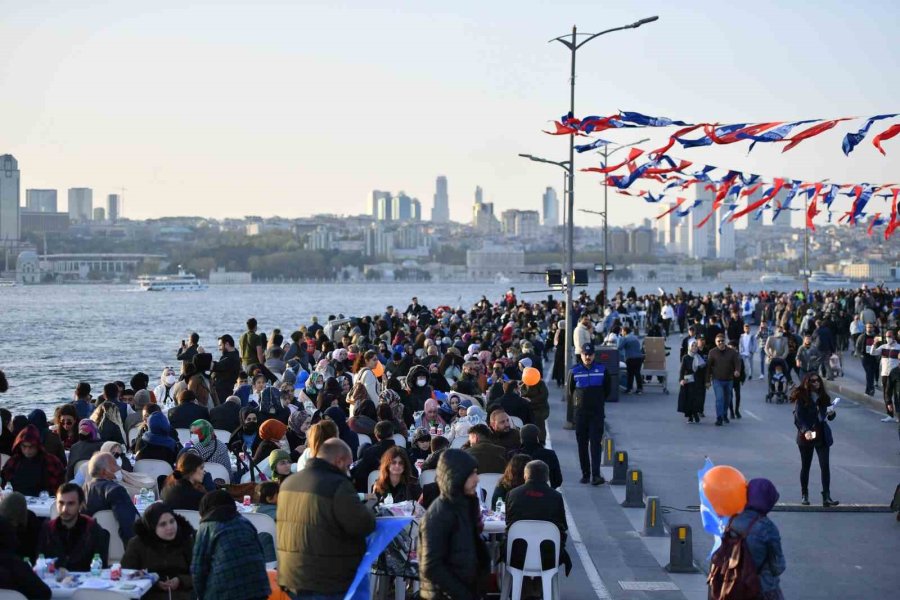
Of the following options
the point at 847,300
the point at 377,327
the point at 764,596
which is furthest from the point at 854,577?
the point at 847,300

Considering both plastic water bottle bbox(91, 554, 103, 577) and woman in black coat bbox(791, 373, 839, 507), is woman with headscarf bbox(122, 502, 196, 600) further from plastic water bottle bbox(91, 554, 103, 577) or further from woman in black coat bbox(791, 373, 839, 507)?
woman in black coat bbox(791, 373, 839, 507)

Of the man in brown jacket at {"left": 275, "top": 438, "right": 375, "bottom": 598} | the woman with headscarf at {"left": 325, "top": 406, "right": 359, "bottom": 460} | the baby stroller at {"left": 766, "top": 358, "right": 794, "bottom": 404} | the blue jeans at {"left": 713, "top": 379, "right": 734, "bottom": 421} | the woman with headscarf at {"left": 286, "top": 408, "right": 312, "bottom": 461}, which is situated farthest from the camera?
the baby stroller at {"left": 766, "top": 358, "right": 794, "bottom": 404}

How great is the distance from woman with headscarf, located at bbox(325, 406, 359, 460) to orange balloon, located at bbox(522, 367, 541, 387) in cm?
363

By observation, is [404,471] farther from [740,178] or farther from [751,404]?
[751,404]

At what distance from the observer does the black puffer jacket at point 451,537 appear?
273 inches

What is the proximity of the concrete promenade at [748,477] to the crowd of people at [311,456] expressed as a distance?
73 centimetres

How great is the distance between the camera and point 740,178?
17641 mm

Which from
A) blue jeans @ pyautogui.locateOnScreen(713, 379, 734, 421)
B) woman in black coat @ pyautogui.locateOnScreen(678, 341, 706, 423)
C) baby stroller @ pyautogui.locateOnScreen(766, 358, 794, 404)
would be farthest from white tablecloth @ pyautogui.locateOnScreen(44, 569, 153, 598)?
baby stroller @ pyautogui.locateOnScreen(766, 358, 794, 404)

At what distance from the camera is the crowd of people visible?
7000mm

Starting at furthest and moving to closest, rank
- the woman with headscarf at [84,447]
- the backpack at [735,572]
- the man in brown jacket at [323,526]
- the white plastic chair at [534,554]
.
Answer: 1. the woman with headscarf at [84,447]
2. the white plastic chair at [534,554]
3. the backpack at [735,572]
4. the man in brown jacket at [323,526]

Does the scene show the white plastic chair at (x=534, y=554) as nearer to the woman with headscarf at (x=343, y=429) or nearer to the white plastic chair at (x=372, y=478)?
the white plastic chair at (x=372, y=478)

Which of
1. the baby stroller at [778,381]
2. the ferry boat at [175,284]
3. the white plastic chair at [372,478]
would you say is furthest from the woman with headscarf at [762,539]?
the ferry boat at [175,284]

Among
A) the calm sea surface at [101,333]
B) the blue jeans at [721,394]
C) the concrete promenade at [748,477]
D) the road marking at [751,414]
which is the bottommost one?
the calm sea surface at [101,333]

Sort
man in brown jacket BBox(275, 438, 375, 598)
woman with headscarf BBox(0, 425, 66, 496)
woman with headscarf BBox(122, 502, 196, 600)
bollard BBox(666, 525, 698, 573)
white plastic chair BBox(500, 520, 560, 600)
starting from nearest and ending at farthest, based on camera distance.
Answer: man in brown jacket BBox(275, 438, 375, 598)
woman with headscarf BBox(122, 502, 196, 600)
white plastic chair BBox(500, 520, 560, 600)
woman with headscarf BBox(0, 425, 66, 496)
bollard BBox(666, 525, 698, 573)
